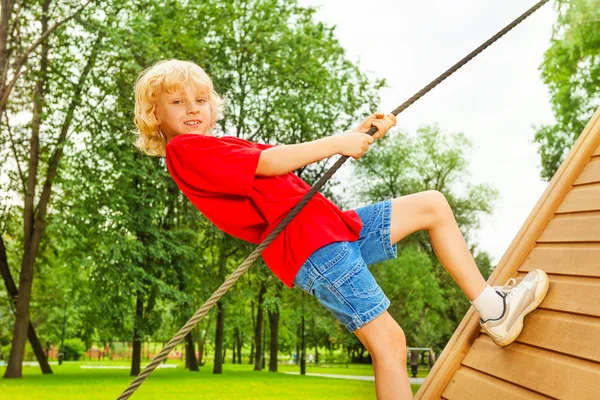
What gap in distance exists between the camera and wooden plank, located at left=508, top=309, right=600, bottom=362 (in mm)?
2014

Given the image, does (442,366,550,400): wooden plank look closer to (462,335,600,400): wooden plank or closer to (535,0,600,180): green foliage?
(462,335,600,400): wooden plank

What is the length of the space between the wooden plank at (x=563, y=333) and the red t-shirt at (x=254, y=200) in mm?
768

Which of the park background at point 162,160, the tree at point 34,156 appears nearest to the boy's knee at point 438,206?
the park background at point 162,160

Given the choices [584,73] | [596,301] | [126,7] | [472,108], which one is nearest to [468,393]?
[596,301]

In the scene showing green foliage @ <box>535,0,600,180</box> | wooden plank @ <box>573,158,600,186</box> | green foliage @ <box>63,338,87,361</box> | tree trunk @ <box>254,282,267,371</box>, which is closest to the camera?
wooden plank @ <box>573,158,600,186</box>

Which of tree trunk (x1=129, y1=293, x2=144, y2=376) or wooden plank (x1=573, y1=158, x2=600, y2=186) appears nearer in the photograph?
wooden plank (x1=573, y1=158, x2=600, y2=186)

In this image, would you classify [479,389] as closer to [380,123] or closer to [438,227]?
[438,227]

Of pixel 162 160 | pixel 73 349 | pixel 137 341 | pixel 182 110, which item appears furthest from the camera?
pixel 73 349

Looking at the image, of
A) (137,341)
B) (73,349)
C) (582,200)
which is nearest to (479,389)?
(582,200)

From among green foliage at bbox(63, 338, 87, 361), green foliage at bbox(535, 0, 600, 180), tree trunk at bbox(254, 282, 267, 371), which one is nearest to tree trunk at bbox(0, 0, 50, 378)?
tree trunk at bbox(254, 282, 267, 371)

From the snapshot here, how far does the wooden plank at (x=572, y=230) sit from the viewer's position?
238 cm

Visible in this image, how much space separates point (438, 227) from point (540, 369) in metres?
0.59

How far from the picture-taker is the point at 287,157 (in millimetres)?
1930

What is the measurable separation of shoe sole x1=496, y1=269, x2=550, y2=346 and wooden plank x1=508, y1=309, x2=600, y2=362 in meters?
0.04
